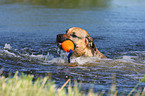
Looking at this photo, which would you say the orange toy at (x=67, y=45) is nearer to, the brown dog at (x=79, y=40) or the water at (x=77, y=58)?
the brown dog at (x=79, y=40)

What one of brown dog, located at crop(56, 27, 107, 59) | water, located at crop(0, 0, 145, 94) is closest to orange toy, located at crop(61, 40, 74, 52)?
brown dog, located at crop(56, 27, 107, 59)

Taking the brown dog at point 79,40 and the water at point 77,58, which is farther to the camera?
the brown dog at point 79,40

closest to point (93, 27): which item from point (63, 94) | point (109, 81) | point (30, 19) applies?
point (30, 19)

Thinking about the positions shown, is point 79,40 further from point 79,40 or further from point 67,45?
point 67,45

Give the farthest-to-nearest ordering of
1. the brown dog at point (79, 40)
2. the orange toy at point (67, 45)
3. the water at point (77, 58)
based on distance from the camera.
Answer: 1. the brown dog at point (79, 40)
2. the orange toy at point (67, 45)
3. the water at point (77, 58)

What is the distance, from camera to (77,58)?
8562 millimetres

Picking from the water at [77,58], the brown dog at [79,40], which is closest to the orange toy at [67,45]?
the brown dog at [79,40]

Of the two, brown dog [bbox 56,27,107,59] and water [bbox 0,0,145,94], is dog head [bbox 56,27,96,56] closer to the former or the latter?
brown dog [bbox 56,27,107,59]

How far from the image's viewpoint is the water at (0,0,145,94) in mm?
7293

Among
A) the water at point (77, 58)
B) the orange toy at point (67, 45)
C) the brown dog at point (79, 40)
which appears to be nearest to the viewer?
the water at point (77, 58)

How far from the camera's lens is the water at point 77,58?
7293 millimetres

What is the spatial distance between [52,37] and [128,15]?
712cm

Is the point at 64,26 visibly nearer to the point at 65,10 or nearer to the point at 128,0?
the point at 65,10

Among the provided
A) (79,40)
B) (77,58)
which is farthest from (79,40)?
(77,58)
